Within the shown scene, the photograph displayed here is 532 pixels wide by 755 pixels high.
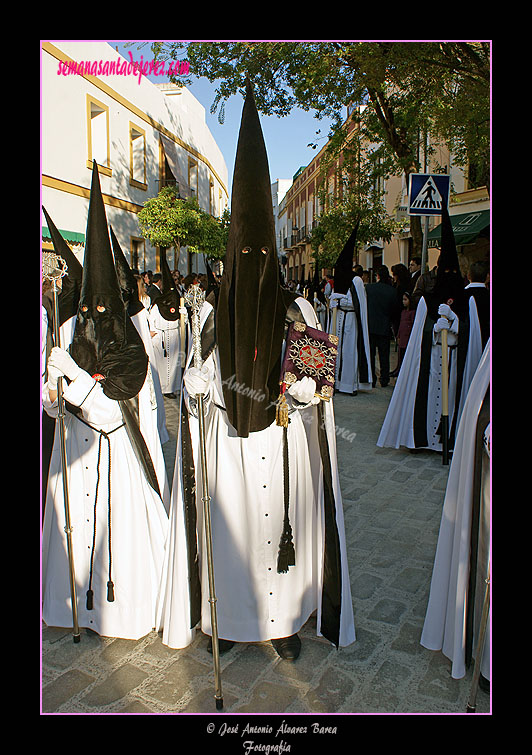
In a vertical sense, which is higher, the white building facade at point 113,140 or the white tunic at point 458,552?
the white building facade at point 113,140

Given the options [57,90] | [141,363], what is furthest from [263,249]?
[57,90]

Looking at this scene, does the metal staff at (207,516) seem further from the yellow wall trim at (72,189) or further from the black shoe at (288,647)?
the yellow wall trim at (72,189)

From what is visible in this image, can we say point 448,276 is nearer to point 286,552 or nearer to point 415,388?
point 415,388

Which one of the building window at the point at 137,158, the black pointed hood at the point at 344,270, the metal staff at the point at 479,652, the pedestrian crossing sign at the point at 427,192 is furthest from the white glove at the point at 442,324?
the building window at the point at 137,158

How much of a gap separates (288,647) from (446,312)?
→ 4331mm

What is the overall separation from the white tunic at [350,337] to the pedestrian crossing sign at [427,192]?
300 centimetres

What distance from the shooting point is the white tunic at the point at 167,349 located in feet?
31.1

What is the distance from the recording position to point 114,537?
3.26 m

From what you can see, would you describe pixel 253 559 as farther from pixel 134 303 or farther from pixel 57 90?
pixel 57 90

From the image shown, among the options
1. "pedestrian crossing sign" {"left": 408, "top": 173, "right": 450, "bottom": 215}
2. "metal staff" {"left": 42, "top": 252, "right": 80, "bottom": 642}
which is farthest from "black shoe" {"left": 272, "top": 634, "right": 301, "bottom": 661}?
"pedestrian crossing sign" {"left": 408, "top": 173, "right": 450, "bottom": 215}

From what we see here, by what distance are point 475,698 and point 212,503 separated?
1.63 metres

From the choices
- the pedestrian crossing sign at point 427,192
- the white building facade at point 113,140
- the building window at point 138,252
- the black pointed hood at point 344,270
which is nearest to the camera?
the pedestrian crossing sign at point 427,192

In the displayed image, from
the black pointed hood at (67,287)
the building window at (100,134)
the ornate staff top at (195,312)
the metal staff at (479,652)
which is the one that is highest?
the building window at (100,134)

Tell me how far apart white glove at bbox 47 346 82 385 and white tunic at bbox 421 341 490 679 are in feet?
6.94
